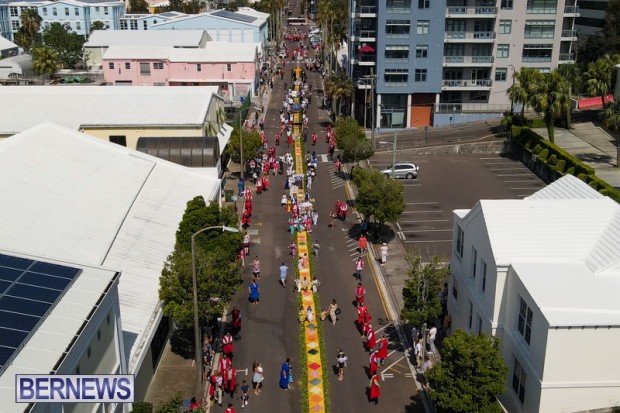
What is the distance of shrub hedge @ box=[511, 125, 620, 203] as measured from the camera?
48656mm

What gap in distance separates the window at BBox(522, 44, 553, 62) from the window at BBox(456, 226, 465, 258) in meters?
48.0

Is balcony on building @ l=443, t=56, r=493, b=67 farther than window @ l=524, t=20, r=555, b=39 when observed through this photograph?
Yes

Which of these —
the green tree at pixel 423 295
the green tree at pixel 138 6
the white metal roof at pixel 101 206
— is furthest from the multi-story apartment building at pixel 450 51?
the green tree at pixel 138 6

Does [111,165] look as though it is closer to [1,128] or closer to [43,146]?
[43,146]

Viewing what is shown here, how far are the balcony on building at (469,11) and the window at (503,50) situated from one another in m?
3.43

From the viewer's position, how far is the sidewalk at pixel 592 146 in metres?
55.4

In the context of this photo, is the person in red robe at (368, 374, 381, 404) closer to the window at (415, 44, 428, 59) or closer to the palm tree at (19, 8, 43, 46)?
the window at (415, 44, 428, 59)

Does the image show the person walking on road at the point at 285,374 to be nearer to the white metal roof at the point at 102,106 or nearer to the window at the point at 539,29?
the white metal roof at the point at 102,106

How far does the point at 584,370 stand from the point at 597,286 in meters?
3.14

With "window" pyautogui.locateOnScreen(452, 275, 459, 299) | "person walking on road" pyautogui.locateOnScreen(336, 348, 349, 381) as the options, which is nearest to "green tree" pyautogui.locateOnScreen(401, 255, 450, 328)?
"window" pyautogui.locateOnScreen(452, 275, 459, 299)

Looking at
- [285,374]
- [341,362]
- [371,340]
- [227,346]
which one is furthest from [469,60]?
[285,374]

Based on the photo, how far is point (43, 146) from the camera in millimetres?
38812

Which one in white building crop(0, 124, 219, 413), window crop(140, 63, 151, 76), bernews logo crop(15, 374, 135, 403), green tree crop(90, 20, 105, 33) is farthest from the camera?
green tree crop(90, 20, 105, 33)

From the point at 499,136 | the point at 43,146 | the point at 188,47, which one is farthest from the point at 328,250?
the point at 188,47
